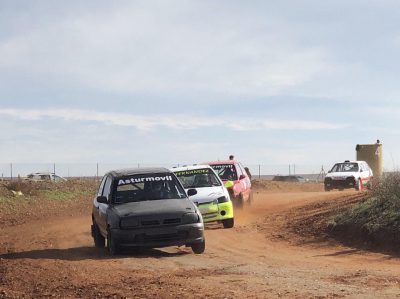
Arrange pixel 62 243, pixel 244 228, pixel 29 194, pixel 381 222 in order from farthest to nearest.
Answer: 1. pixel 29 194
2. pixel 244 228
3. pixel 62 243
4. pixel 381 222

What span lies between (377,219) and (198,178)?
17.6ft

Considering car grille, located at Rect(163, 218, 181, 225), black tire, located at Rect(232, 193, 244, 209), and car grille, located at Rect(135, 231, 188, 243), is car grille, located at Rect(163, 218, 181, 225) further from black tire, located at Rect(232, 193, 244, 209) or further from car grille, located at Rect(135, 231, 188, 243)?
black tire, located at Rect(232, 193, 244, 209)

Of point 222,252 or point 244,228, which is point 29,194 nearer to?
point 244,228

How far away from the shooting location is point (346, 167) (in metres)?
31.2

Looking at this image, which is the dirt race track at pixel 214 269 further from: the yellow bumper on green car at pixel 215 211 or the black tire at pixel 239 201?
the black tire at pixel 239 201

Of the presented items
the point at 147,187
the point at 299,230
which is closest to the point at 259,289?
the point at 147,187

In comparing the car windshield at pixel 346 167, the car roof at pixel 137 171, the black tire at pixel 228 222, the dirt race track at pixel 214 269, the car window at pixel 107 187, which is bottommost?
the dirt race track at pixel 214 269

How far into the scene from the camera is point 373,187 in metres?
17.6

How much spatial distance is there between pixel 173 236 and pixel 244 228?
541 cm

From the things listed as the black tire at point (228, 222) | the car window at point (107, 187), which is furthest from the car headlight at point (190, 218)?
the black tire at point (228, 222)

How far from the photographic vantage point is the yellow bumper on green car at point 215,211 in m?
16.2

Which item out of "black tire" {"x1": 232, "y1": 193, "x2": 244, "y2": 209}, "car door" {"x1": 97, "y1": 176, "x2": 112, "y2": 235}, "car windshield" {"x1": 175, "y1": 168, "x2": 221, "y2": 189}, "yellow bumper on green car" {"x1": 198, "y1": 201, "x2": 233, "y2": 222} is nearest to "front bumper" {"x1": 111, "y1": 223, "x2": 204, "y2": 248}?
"car door" {"x1": 97, "y1": 176, "x2": 112, "y2": 235}

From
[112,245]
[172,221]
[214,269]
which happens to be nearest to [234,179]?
[172,221]

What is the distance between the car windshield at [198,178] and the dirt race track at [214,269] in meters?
1.40
